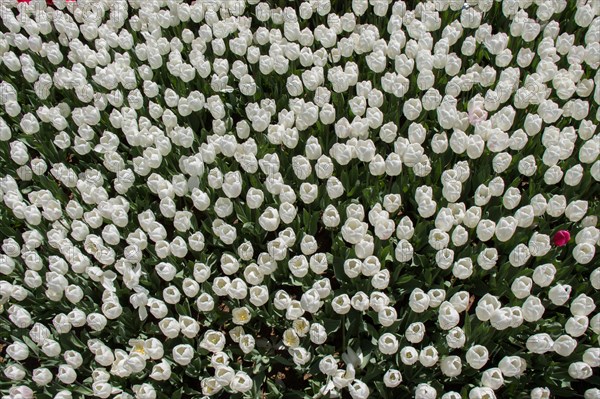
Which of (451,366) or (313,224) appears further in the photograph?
(313,224)

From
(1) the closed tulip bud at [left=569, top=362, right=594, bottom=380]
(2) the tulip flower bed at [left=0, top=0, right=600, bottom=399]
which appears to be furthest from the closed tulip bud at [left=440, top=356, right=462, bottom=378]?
(1) the closed tulip bud at [left=569, top=362, right=594, bottom=380]

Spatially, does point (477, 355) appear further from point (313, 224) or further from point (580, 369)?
point (313, 224)

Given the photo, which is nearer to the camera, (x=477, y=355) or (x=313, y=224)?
(x=477, y=355)

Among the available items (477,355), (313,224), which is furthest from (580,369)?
(313,224)

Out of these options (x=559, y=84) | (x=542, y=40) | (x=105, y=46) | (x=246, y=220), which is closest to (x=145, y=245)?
(x=246, y=220)

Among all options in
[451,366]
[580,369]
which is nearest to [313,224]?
[451,366]

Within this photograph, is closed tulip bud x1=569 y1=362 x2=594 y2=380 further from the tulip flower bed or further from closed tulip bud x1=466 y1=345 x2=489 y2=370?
closed tulip bud x1=466 y1=345 x2=489 y2=370

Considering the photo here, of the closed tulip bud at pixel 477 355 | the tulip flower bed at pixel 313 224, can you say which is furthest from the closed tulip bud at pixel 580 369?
the closed tulip bud at pixel 477 355

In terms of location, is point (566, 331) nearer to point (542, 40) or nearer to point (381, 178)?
point (381, 178)

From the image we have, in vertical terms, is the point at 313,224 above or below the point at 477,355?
above
